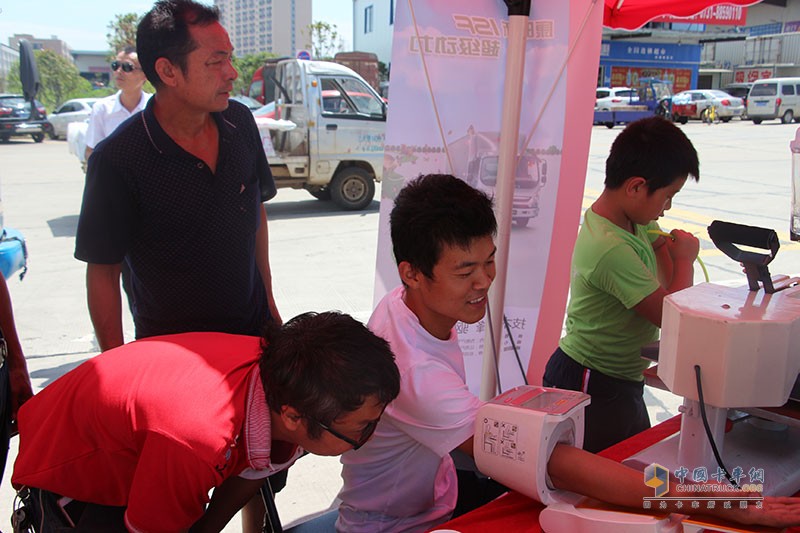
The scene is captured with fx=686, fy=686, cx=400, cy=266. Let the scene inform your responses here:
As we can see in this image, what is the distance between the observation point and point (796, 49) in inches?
1249

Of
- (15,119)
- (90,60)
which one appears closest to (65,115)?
(15,119)

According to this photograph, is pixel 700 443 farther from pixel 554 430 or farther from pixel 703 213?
pixel 703 213

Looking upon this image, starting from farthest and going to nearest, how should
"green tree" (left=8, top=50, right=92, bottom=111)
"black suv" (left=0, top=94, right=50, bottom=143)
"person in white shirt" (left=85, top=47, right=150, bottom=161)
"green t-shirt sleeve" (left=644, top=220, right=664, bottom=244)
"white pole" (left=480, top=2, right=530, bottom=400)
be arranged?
"green tree" (left=8, top=50, right=92, bottom=111) < "black suv" (left=0, top=94, right=50, bottom=143) < "person in white shirt" (left=85, top=47, right=150, bottom=161) < "white pole" (left=480, top=2, right=530, bottom=400) < "green t-shirt sleeve" (left=644, top=220, right=664, bottom=244)

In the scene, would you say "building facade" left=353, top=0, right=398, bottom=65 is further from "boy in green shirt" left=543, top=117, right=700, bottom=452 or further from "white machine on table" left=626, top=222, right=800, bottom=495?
"white machine on table" left=626, top=222, right=800, bottom=495

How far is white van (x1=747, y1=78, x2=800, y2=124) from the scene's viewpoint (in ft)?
69.6

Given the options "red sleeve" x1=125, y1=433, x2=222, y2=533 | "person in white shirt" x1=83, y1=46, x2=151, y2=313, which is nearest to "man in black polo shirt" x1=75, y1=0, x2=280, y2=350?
"red sleeve" x1=125, y1=433, x2=222, y2=533

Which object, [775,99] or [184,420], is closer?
[184,420]

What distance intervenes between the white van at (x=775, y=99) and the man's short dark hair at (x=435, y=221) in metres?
23.4

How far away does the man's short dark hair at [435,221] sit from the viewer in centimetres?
131

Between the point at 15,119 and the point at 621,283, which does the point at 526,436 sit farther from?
the point at 15,119

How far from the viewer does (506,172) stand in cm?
239

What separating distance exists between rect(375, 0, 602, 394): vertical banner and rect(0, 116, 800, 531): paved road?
116 cm

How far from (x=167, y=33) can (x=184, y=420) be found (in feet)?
3.57

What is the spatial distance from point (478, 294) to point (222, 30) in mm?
1070
